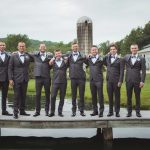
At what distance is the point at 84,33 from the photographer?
165 feet

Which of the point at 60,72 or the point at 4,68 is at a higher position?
the point at 4,68

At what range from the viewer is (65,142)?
1355 centimetres

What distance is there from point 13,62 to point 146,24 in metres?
89.2

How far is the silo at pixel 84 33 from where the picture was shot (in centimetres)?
4953

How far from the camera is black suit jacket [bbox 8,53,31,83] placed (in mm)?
12594

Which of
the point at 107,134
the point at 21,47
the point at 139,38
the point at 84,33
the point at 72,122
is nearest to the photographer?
the point at 21,47

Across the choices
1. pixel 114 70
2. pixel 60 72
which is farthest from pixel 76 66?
pixel 114 70

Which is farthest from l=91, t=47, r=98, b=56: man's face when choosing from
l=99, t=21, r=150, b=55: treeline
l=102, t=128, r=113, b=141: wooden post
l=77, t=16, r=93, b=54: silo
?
l=99, t=21, r=150, b=55: treeline

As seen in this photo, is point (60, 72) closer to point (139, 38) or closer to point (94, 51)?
point (94, 51)

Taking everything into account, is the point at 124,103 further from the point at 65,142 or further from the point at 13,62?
the point at 13,62

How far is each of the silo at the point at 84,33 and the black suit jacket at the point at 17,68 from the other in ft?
120

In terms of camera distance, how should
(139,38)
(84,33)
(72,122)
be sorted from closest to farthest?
(72,122)
(84,33)
(139,38)

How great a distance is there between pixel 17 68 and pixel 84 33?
3805 cm

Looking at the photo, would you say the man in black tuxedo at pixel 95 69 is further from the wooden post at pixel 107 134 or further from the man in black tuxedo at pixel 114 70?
the wooden post at pixel 107 134
